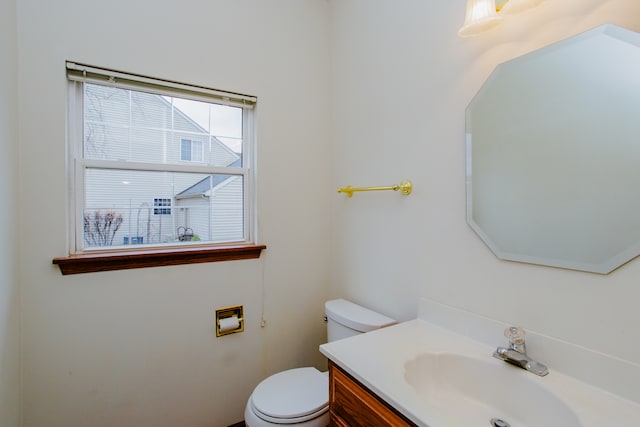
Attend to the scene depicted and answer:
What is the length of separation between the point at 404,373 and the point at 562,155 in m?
0.81

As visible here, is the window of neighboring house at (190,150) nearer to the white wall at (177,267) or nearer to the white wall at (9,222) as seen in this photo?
the white wall at (177,267)

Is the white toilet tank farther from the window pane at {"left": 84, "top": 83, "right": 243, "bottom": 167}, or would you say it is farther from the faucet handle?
the window pane at {"left": 84, "top": 83, "right": 243, "bottom": 167}

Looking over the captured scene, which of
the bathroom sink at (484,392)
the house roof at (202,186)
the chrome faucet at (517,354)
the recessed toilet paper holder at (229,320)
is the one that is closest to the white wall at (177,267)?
the recessed toilet paper holder at (229,320)

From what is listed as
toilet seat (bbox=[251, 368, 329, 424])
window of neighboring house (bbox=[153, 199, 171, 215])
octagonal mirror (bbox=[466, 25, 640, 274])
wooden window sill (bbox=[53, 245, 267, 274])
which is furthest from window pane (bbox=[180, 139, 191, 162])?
octagonal mirror (bbox=[466, 25, 640, 274])

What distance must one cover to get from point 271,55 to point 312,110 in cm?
40

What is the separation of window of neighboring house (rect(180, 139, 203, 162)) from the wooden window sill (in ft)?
1.63

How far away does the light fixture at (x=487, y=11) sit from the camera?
3.10 ft

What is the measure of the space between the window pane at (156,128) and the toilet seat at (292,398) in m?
1.20

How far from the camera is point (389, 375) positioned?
90 cm

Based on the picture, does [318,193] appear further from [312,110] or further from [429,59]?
[429,59]

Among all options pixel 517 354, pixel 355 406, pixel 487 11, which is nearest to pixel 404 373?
pixel 355 406

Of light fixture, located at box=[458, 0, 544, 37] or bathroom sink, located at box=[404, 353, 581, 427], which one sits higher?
light fixture, located at box=[458, 0, 544, 37]

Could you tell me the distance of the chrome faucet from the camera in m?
0.91

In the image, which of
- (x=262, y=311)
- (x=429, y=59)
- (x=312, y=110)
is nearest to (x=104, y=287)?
(x=262, y=311)
